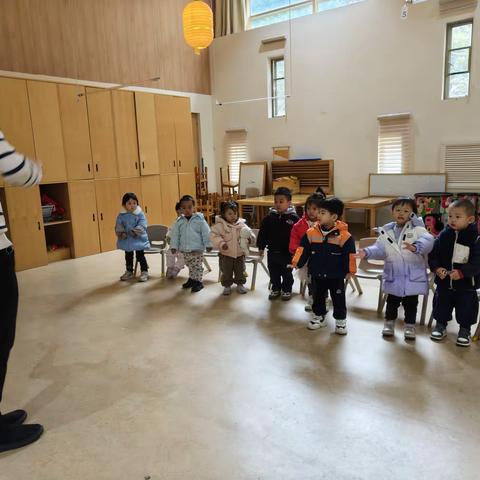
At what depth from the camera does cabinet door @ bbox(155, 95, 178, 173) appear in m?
7.51

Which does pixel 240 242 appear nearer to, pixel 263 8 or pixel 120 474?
pixel 120 474

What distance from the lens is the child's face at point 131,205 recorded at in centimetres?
498

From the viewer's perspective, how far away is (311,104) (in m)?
7.94

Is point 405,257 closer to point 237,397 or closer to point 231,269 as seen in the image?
point 237,397

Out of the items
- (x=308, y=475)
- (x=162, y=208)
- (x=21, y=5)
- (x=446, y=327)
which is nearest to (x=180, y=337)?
(x=308, y=475)

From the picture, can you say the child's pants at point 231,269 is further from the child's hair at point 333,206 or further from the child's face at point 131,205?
the child's hair at point 333,206

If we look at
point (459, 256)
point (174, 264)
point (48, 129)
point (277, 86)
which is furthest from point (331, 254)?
point (277, 86)

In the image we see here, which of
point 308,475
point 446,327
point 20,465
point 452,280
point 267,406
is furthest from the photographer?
point 446,327

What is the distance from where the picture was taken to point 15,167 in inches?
76.2

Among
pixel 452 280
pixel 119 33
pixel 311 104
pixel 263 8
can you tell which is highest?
pixel 263 8

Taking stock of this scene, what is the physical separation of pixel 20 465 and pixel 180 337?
150cm

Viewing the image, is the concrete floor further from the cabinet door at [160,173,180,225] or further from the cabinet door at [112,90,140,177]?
the cabinet door at [160,173,180,225]

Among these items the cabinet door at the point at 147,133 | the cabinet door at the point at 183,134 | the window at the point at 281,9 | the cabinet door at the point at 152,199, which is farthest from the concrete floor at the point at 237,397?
the window at the point at 281,9

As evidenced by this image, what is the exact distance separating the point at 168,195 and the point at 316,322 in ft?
16.3
